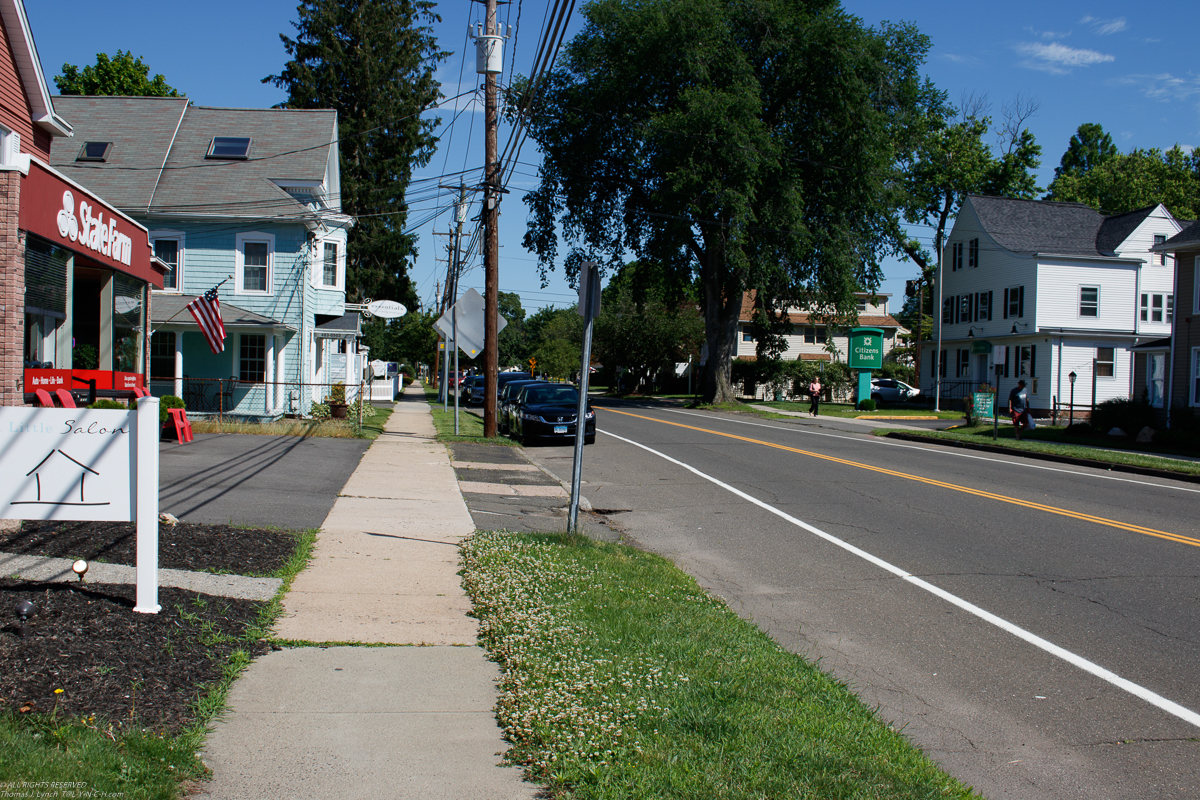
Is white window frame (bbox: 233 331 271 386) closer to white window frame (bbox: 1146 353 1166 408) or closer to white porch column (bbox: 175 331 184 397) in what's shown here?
white porch column (bbox: 175 331 184 397)

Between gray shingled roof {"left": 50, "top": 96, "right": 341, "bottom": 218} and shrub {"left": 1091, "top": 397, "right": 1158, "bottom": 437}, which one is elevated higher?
gray shingled roof {"left": 50, "top": 96, "right": 341, "bottom": 218}

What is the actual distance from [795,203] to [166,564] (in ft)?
109

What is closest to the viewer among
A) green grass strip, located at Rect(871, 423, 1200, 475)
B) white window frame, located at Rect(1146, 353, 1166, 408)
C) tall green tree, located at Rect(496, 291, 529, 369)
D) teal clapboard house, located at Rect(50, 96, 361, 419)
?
green grass strip, located at Rect(871, 423, 1200, 475)

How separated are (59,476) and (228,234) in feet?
71.4

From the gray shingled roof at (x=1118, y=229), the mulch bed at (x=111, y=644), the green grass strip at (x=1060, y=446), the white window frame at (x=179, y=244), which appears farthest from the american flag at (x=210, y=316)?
the gray shingled roof at (x=1118, y=229)

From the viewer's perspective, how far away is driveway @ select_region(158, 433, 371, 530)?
384 inches

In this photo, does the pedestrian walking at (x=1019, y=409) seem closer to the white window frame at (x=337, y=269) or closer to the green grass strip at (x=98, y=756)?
the white window frame at (x=337, y=269)

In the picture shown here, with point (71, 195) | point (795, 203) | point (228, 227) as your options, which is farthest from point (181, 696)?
point (795, 203)

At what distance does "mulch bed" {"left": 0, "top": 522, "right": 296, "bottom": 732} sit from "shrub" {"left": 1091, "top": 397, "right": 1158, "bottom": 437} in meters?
27.0

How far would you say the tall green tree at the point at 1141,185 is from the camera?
203 feet

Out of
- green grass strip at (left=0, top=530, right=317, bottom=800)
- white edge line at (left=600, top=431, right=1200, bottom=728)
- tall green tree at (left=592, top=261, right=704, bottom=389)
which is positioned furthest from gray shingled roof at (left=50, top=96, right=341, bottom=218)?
tall green tree at (left=592, top=261, right=704, bottom=389)

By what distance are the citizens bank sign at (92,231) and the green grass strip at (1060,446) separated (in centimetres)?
1971

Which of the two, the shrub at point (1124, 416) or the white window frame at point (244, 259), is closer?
the white window frame at point (244, 259)

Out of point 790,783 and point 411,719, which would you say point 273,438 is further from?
point 790,783
